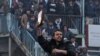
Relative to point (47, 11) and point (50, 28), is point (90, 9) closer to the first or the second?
point (47, 11)

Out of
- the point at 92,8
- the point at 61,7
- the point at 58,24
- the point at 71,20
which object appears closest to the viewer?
the point at 58,24

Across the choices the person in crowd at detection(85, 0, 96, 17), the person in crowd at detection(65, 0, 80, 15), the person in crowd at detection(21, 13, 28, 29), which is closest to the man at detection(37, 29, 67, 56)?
the person in crowd at detection(21, 13, 28, 29)

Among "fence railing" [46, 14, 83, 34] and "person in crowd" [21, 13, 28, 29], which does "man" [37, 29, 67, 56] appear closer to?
"person in crowd" [21, 13, 28, 29]

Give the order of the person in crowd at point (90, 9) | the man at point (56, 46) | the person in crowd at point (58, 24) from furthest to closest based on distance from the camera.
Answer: the person in crowd at point (90, 9)
the person in crowd at point (58, 24)
the man at point (56, 46)

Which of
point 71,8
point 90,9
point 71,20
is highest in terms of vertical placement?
point 71,8

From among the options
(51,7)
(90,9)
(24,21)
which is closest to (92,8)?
(90,9)

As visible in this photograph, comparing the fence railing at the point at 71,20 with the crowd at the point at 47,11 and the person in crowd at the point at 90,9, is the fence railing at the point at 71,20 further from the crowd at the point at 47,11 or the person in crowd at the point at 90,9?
the person in crowd at the point at 90,9

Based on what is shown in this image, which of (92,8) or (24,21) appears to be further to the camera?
(92,8)

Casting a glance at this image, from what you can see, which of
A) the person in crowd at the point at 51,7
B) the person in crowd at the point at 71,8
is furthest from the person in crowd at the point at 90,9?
the person in crowd at the point at 51,7

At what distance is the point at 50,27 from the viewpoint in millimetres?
17078

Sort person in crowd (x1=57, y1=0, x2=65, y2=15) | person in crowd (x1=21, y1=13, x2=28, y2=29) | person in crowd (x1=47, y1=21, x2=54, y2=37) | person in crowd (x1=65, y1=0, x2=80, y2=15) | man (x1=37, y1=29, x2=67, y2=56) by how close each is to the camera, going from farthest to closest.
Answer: person in crowd (x1=65, y1=0, x2=80, y2=15) < person in crowd (x1=57, y1=0, x2=65, y2=15) < person in crowd (x1=47, y1=21, x2=54, y2=37) < person in crowd (x1=21, y1=13, x2=28, y2=29) < man (x1=37, y1=29, x2=67, y2=56)

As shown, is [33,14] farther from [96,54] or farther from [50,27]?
[96,54]

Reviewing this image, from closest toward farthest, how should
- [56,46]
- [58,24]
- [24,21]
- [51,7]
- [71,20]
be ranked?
[56,46] → [24,21] → [58,24] → [51,7] → [71,20]

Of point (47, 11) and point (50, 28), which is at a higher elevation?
point (47, 11)
